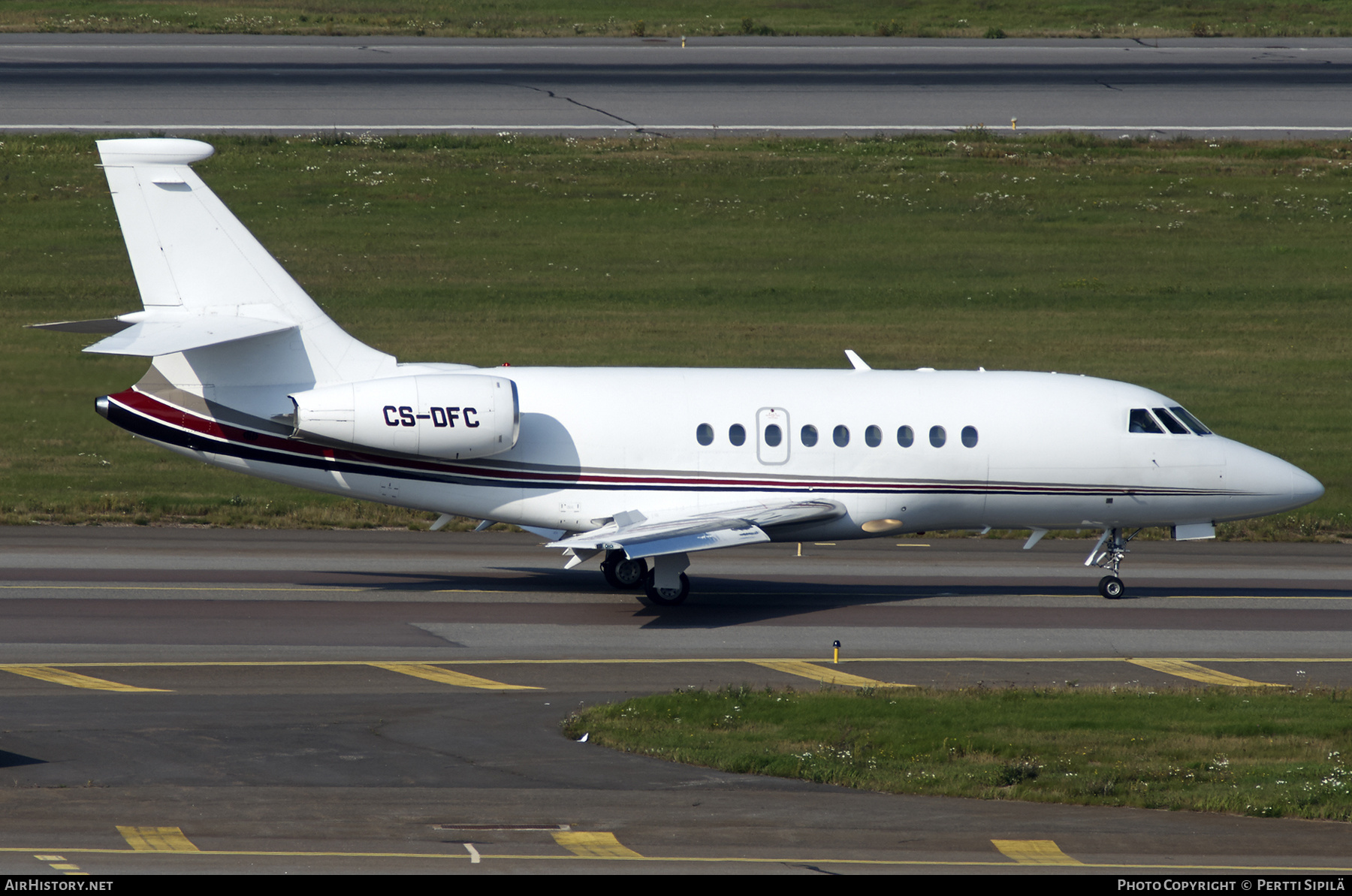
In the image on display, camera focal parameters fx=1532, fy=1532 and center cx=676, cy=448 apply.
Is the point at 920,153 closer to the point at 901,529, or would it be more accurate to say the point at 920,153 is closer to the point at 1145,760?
the point at 901,529

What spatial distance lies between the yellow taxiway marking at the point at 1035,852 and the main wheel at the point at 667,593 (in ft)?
37.0

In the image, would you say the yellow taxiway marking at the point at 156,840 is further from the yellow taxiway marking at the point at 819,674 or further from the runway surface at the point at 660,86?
→ the runway surface at the point at 660,86

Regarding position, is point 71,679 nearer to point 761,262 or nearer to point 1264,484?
point 1264,484

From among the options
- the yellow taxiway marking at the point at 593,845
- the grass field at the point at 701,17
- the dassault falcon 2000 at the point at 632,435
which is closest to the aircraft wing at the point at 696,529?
the dassault falcon 2000 at the point at 632,435

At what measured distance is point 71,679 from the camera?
19.5m

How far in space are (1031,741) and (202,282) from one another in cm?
1473

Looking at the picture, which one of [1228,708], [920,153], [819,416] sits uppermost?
[920,153]

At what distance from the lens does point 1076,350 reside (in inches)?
1731

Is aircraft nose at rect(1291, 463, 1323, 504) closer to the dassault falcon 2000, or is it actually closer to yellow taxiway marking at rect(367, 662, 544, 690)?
the dassault falcon 2000

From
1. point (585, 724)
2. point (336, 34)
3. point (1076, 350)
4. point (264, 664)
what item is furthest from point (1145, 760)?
point (336, 34)

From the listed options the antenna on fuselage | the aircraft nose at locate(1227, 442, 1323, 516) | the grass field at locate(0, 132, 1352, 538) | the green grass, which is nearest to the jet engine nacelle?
the antenna on fuselage

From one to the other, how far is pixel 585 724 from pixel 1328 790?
7976 millimetres

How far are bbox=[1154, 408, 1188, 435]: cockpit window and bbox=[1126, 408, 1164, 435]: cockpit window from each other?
150 mm

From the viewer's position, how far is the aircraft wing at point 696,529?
23.1 m
